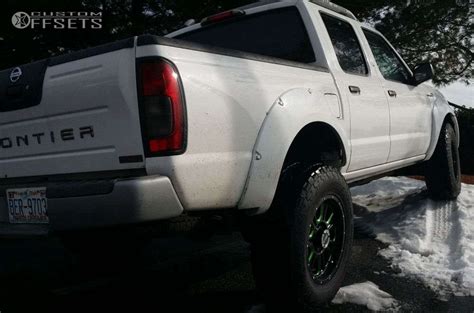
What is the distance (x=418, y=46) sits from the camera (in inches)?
405

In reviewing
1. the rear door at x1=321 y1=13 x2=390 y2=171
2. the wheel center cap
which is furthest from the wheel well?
the wheel center cap

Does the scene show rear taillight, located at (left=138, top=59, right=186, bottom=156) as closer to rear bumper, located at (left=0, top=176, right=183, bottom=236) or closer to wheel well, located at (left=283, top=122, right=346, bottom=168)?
rear bumper, located at (left=0, top=176, right=183, bottom=236)

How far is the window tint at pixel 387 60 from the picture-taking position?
4016 mm

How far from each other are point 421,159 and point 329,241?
7.26ft

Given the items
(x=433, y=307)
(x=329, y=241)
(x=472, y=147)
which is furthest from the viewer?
(x=472, y=147)

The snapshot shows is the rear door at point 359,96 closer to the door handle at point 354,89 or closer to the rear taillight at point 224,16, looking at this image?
the door handle at point 354,89

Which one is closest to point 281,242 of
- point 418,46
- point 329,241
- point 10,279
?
point 329,241

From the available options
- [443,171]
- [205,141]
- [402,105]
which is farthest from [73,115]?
[443,171]

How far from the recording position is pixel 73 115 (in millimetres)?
2064

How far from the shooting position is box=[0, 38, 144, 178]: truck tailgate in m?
1.90

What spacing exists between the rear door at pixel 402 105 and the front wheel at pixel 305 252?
137 centimetres

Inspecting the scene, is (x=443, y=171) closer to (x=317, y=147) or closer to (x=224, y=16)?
(x=317, y=147)

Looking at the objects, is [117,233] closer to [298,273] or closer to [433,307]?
[298,273]

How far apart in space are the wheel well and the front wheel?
7.4 inches
